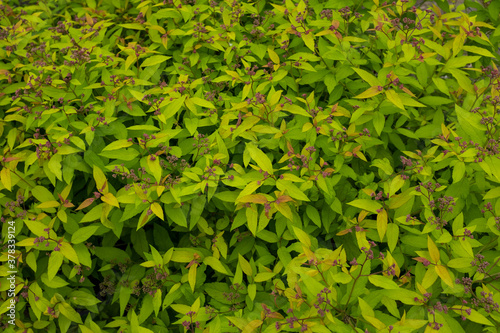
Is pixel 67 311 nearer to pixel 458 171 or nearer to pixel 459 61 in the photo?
pixel 458 171

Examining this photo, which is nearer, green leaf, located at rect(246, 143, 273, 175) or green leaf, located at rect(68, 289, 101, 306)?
green leaf, located at rect(246, 143, 273, 175)

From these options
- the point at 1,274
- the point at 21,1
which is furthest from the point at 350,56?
the point at 21,1

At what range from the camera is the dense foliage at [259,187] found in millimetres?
1840

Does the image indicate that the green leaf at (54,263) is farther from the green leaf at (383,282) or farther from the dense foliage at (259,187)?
the green leaf at (383,282)

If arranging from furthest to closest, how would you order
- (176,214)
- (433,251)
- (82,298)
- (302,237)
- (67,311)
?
(82,298) → (67,311) → (176,214) → (302,237) → (433,251)

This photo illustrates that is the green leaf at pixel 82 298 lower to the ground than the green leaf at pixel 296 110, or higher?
lower

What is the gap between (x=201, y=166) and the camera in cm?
205

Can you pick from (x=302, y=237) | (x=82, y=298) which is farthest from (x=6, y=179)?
(x=302, y=237)

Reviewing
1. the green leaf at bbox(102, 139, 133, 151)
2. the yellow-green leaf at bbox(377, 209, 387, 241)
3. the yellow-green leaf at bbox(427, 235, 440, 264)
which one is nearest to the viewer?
the yellow-green leaf at bbox(427, 235, 440, 264)

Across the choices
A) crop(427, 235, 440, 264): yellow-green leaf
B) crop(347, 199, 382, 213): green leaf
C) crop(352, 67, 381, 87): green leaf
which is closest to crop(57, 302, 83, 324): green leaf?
crop(347, 199, 382, 213): green leaf

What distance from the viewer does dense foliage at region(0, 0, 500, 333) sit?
184 centimetres

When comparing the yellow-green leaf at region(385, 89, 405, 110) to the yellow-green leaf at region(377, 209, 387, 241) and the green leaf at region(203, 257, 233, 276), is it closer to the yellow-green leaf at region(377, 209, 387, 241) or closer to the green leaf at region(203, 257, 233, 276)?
the yellow-green leaf at region(377, 209, 387, 241)

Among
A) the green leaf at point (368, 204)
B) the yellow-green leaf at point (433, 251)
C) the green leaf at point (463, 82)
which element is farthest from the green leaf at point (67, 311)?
the green leaf at point (463, 82)

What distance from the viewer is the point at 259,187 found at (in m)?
2.15
